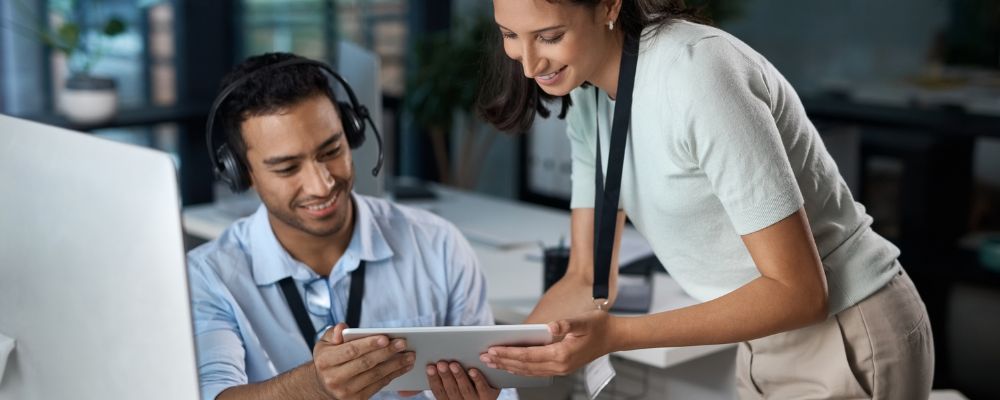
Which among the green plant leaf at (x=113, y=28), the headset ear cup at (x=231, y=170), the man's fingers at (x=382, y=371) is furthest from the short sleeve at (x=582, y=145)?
the green plant leaf at (x=113, y=28)

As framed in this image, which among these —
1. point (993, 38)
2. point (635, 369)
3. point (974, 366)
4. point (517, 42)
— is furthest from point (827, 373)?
point (993, 38)

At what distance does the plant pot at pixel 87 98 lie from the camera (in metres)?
3.52

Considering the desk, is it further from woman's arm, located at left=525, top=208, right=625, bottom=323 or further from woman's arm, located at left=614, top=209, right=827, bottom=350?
woman's arm, located at left=614, top=209, right=827, bottom=350

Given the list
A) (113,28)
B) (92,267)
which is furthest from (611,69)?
(113,28)

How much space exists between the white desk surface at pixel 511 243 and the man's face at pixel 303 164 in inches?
23.2

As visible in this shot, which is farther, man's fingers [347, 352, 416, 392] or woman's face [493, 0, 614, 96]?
man's fingers [347, 352, 416, 392]

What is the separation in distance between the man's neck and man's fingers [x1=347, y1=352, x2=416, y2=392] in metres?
0.47

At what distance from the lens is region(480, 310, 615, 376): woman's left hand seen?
56.7 inches

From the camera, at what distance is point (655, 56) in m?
1.45

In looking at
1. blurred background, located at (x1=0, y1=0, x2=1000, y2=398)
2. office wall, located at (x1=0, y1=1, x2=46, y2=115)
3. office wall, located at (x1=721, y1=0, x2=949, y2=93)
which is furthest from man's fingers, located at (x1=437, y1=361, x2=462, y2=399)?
office wall, located at (x1=721, y1=0, x2=949, y2=93)

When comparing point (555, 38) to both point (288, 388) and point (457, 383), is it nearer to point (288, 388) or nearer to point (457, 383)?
point (457, 383)

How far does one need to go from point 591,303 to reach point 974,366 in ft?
7.68

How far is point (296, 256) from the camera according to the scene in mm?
1977

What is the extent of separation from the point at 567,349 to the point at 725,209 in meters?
0.27
